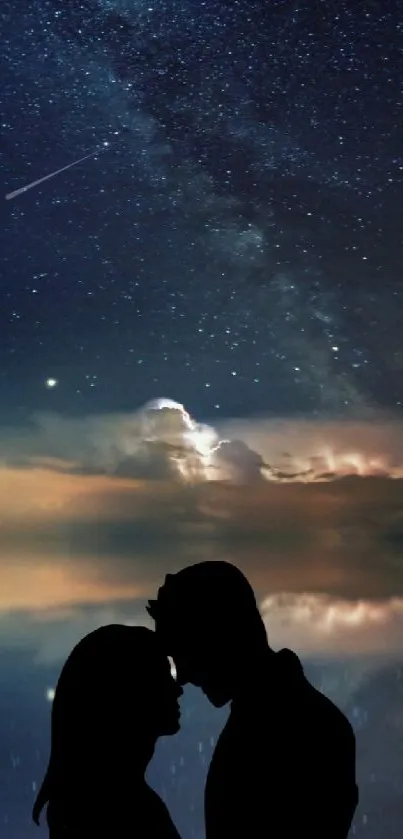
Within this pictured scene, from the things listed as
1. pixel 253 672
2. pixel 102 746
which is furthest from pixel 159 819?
pixel 253 672

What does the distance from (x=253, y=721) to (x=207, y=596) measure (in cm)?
32

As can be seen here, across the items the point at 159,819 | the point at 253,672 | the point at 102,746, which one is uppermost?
the point at 253,672

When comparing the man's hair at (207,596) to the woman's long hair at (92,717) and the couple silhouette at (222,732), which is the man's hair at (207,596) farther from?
the woman's long hair at (92,717)

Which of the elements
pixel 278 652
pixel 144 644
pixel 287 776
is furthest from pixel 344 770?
pixel 144 644

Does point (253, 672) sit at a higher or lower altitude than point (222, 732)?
higher

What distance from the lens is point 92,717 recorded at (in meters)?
2.37

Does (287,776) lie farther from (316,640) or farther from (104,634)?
(316,640)

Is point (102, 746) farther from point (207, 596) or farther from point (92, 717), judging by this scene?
point (207, 596)

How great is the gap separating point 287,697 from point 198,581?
1.16 ft

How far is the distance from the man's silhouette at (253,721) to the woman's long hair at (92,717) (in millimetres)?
227

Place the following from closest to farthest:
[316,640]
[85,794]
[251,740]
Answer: [85,794]
[251,740]
[316,640]

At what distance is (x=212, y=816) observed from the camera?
8.55ft

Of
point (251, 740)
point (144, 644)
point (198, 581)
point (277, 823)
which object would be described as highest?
point (198, 581)

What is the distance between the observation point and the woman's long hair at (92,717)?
2363 mm
